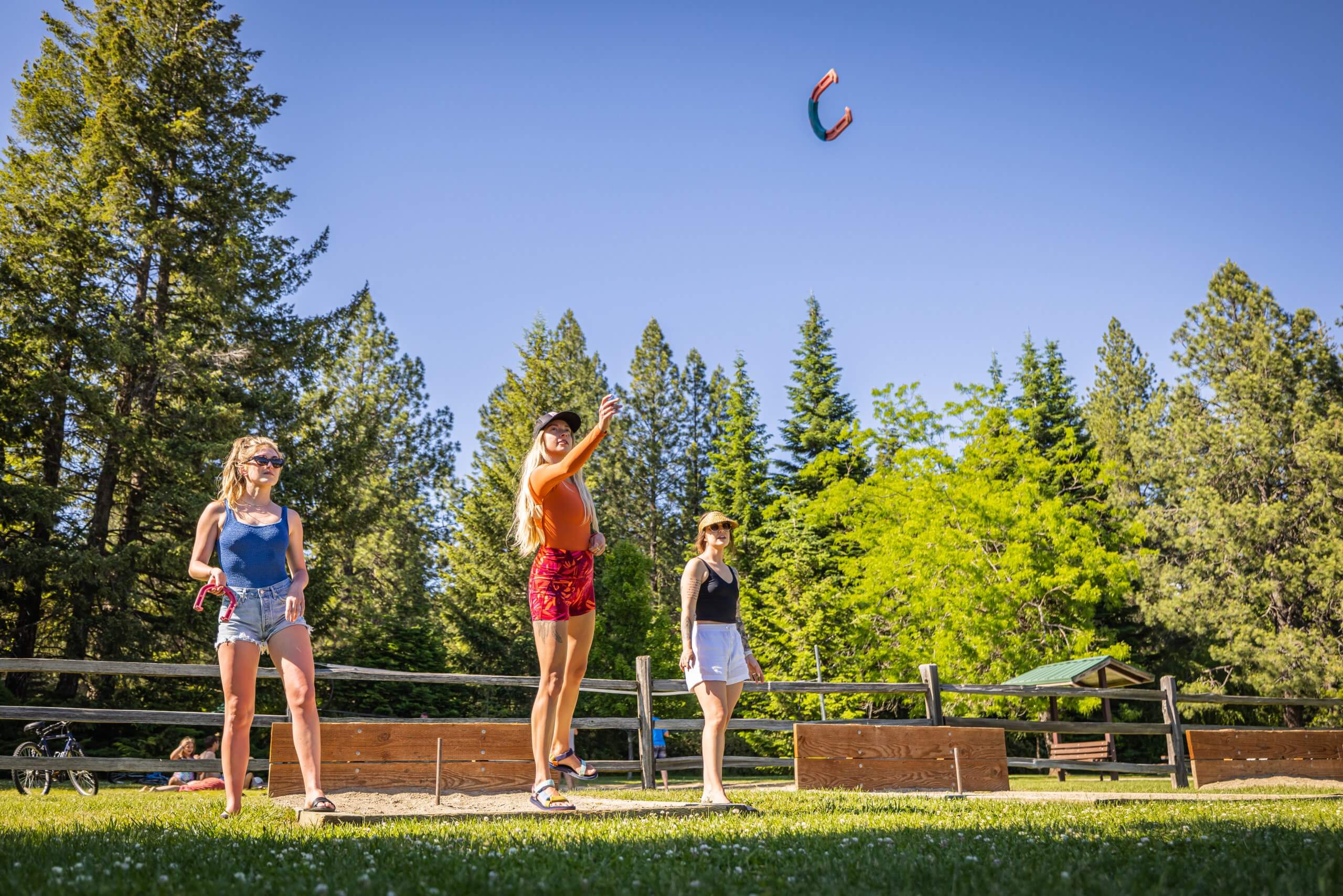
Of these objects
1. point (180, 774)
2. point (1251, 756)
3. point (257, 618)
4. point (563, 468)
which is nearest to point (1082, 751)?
point (1251, 756)

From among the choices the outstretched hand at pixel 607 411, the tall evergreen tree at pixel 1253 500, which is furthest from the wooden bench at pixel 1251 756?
the tall evergreen tree at pixel 1253 500

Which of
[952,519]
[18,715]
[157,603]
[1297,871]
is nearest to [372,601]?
[157,603]

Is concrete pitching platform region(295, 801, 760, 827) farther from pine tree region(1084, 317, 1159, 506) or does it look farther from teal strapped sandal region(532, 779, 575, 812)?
pine tree region(1084, 317, 1159, 506)

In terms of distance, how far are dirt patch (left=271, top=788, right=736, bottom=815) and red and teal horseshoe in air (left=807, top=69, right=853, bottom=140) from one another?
8029 millimetres

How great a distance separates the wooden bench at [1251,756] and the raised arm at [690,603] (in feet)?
26.8

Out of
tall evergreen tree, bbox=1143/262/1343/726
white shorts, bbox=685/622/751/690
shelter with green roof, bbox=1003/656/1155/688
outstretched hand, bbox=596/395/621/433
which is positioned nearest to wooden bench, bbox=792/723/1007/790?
white shorts, bbox=685/622/751/690

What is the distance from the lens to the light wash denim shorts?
547cm

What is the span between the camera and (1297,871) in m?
3.22

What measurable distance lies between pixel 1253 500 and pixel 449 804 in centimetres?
3526

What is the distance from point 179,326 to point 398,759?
60.5ft

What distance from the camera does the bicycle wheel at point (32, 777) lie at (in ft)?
35.6

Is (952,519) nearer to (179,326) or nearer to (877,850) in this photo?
(179,326)

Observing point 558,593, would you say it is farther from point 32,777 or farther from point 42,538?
point 42,538

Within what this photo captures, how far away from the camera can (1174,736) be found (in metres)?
15.5
